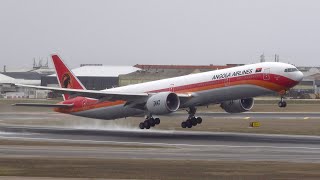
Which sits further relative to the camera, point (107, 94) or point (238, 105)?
point (238, 105)

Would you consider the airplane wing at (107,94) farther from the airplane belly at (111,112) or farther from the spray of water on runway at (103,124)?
the spray of water on runway at (103,124)

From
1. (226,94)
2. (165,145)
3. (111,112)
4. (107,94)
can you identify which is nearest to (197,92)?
(226,94)

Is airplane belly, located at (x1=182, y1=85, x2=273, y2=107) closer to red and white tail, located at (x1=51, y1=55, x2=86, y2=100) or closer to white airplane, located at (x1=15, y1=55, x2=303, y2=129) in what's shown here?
white airplane, located at (x1=15, y1=55, x2=303, y2=129)

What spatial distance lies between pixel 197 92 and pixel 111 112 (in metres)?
11.0

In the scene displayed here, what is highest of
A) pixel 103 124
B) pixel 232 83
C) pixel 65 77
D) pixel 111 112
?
pixel 65 77

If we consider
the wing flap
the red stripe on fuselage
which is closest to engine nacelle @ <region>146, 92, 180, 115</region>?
the red stripe on fuselage

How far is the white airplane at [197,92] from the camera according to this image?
61906 mm

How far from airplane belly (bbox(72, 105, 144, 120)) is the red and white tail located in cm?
299

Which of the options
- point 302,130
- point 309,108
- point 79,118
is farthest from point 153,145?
point 309,108

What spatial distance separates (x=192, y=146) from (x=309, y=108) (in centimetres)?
6538

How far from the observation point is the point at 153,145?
54406 millimetres

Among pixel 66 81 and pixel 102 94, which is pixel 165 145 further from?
pixel 66 81

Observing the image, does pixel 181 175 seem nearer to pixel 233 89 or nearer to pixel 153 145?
pixel 153 145

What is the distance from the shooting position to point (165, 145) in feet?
178
